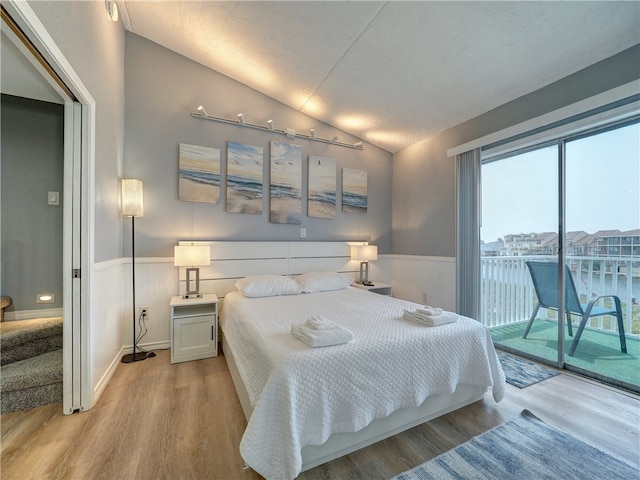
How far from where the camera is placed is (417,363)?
1.54 m

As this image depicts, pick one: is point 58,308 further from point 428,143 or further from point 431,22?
point 428,143

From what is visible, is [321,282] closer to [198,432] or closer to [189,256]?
[189,256]

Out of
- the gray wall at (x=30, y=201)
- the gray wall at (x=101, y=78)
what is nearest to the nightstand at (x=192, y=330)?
the gray wall at (x=101, y=78)

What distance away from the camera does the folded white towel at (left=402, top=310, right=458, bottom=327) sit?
1782mm

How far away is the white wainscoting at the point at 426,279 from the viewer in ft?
10.8

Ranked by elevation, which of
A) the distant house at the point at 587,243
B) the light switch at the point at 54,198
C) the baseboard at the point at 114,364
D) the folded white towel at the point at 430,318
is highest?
the light switch at the point at 54,198

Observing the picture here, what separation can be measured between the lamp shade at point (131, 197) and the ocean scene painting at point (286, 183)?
4.59 ft

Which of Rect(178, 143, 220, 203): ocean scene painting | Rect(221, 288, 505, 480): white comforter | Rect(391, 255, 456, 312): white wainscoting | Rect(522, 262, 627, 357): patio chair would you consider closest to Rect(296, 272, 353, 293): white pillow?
Rect(221, 288, 505, 480): white comforter

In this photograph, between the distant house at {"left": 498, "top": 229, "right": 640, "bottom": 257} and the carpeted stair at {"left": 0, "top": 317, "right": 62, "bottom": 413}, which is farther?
the distant house at {"left": 498, "top": 229, "right": 640, "bottom": 257}

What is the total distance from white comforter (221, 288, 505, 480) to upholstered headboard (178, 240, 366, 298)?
1.06 meters

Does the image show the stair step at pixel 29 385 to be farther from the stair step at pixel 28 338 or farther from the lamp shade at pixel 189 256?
the lamp shade at pixel 189 256

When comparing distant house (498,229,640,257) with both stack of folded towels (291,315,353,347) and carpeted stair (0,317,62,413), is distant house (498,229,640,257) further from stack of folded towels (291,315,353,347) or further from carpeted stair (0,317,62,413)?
carpeted stair (0,317,62,413)

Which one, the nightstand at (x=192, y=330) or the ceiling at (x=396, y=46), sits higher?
the ceiling at (x=396, y=46)

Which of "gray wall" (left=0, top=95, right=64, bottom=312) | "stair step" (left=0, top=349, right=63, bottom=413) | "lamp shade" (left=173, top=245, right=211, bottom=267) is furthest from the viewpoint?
"lamp shade" (left=173, top=245, right=211, bottom=267)
